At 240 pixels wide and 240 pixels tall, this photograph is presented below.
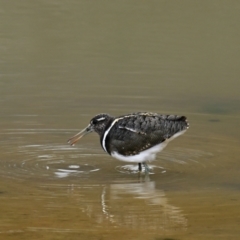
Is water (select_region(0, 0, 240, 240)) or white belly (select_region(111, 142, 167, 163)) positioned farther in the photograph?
white belly (select_region(111, 142, 167, 163))

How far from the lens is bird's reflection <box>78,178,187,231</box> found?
9758 millimetres

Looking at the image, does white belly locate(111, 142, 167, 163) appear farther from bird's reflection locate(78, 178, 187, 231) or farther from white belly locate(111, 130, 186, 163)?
bird's reflection locate(78, 178, 187, 231)

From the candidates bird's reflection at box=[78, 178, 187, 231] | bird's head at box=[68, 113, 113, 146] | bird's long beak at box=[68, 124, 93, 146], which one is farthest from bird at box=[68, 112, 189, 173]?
bird's reflection at box=[78, 178, 187, 231]

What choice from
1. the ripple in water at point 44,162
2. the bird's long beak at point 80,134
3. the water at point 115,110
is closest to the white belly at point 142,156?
the water at point 115,110

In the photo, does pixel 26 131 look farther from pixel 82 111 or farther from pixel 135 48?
pixel 135 48

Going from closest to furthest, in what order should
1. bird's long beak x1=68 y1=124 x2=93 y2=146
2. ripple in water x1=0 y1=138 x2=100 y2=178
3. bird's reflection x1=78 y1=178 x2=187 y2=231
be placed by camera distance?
1. bird's reflection x1=78 y1=178 x2=187 y2=231
2. ripple in water x1=0 y1=138 x2=100 y2=178
3. bird's long beak x1=68 y1=124 x2=93 y2=146

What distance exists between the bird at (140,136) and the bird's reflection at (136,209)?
62 cm

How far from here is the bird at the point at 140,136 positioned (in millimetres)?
11742

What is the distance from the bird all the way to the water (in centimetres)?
A: 27

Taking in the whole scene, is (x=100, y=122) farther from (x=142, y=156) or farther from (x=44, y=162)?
(x=44, y=162)

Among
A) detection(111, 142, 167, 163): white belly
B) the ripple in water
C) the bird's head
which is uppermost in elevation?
the bird's head

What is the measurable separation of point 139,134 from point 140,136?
3cm

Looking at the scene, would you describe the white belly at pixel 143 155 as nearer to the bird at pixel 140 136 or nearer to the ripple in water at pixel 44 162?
the bird at pixel 140 136

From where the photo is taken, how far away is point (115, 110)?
14.9m
